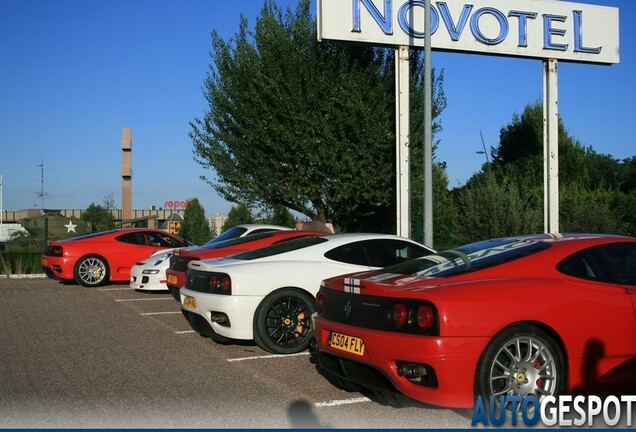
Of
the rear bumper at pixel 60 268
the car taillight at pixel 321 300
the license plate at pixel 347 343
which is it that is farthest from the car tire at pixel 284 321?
the rear bumper at pixel 60 268

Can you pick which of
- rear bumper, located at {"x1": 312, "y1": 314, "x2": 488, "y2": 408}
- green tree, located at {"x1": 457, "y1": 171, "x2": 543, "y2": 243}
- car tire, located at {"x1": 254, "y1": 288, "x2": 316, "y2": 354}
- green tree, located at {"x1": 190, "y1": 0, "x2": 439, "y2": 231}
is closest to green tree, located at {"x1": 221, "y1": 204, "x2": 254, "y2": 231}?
green tree, located at {"x1": 190, "y1": 0, "x2": 439, "y2": 231}

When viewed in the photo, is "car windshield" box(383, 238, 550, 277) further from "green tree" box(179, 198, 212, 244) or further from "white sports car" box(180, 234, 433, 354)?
"green tree" box(179, 198, 212, 244)

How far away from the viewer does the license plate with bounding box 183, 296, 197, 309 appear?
7621mm

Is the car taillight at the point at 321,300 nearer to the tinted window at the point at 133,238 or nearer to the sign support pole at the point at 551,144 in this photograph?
the tinted window at the point at 133,238

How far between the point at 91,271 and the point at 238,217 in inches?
485

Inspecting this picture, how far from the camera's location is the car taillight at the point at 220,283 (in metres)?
7.25

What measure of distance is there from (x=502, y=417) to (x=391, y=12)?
11812 millimetres

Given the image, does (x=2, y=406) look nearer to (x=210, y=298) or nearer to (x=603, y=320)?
(x=210, y=298)

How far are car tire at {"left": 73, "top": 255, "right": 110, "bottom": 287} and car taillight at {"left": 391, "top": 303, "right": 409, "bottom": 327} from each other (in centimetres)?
1160

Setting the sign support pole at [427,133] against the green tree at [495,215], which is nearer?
the sign support pole at [427,133]

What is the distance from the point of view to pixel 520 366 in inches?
189

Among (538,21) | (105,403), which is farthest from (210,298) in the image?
(538,21)

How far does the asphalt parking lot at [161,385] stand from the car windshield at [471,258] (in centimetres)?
106

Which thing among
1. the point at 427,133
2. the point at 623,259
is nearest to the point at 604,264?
the point at 623,259
